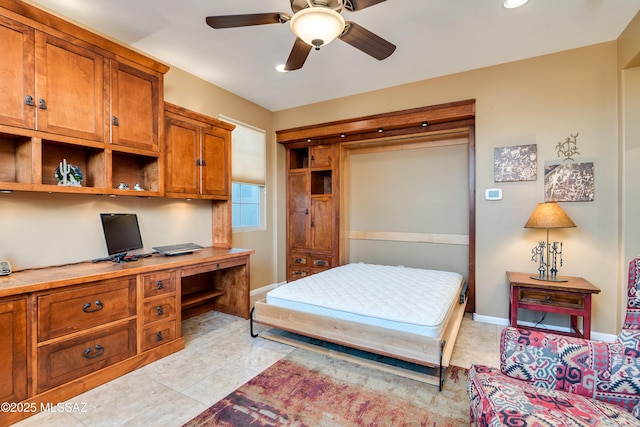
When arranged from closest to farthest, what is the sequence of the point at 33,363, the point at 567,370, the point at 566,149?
the point at 567,370 < the point at 33,363 < the point at 566,149

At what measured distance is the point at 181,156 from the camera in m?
3.15

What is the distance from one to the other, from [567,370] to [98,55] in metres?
3.76

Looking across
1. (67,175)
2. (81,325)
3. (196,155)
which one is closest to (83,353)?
(81,325)

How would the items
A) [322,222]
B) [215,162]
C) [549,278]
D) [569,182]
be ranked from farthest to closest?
[322,222] → [215,162] → [569,182] → [549,278]

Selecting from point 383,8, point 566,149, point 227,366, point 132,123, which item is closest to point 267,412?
point 227,366

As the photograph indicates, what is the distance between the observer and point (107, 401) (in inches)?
77.4

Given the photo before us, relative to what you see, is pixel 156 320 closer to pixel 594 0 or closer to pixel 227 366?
pixel 227 366

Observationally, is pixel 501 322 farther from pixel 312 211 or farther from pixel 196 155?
pixel 196 155

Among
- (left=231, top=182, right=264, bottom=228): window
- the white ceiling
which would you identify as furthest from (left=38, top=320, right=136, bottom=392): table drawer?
the white ceiling

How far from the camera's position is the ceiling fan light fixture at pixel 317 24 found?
1.74 metres

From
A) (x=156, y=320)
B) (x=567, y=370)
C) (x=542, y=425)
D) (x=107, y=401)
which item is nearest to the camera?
(x=542, y=425)

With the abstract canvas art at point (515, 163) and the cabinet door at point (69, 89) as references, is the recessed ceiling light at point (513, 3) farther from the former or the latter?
the cabinet door at point (69, 89)

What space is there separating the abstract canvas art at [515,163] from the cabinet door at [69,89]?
3.95 m

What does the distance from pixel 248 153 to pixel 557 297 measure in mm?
4158
